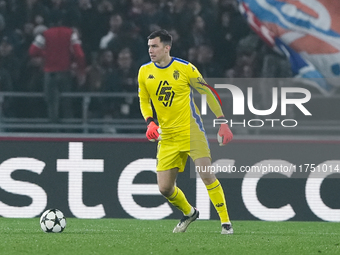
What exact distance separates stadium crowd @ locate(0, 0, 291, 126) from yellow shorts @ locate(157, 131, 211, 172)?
3077 millimetres

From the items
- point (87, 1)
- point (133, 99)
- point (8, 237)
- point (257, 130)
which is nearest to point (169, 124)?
point (8, 237)

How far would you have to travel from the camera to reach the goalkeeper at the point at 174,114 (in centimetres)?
671

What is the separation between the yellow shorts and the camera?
22.1 feet

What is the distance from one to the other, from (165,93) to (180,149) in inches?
22.3

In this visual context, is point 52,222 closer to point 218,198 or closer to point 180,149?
point 180,149

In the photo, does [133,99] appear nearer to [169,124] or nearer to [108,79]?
[108,79]

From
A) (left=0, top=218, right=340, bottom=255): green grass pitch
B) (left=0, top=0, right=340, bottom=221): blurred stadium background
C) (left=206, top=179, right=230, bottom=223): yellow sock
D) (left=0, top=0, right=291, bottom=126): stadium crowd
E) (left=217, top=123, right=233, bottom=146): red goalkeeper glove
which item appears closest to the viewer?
(left=0, top=218, right=340, bottom=255): green grass pitch

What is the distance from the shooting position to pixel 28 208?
356 inches

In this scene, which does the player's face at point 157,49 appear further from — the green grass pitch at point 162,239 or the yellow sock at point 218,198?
the green grass pitch at point 162,239

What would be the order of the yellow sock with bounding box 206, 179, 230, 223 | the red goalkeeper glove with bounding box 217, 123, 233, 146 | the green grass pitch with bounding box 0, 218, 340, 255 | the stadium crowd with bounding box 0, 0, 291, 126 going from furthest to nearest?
1. the stadium crowd with bounding box 0, 0, 291, 126
2. the yellow sock with bounding box 206, 179, 230, 223
3. the red goalkeeper glove with bounding box 217, 123, 233, 146
4. the green grass pitch with bounding box 0, 218, 340, 255

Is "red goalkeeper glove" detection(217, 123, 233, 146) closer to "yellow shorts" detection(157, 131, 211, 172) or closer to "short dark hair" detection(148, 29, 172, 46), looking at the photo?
"yellow shorts" detection(157, 131, 211, 172)

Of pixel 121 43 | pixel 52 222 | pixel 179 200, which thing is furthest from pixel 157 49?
pixel 121 43

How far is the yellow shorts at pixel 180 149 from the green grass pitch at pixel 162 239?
2.30 feet

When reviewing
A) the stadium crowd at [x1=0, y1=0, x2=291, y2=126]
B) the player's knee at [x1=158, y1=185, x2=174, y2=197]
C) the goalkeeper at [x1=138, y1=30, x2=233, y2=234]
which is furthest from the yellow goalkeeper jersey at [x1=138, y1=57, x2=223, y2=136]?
the stadium crowd at [x1=0, y1=0, x2=291, y2=126]
